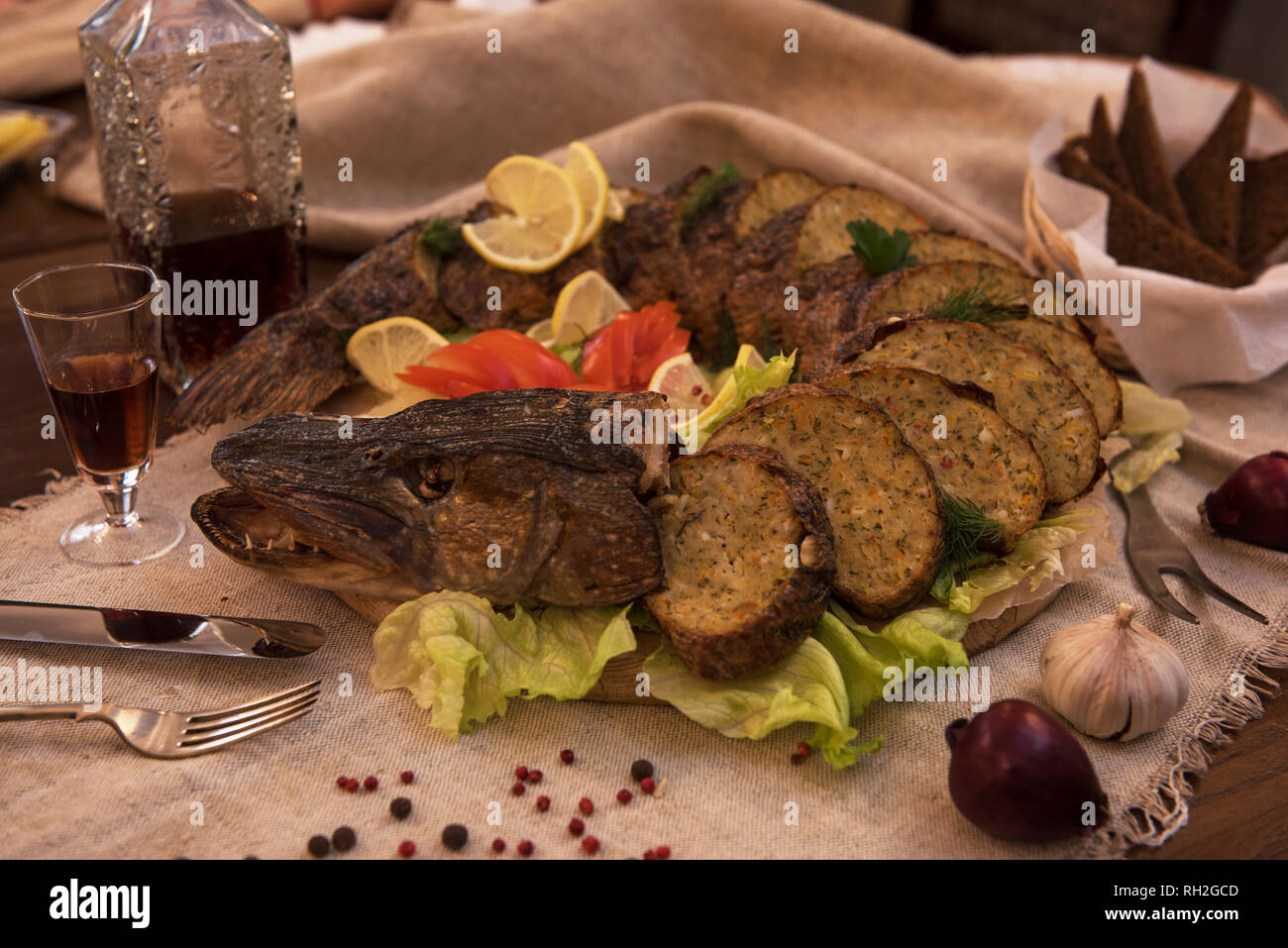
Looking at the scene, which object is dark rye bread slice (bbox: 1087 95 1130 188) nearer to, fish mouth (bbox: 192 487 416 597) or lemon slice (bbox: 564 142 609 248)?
lemon slice (bbox: 564 142 609 248)

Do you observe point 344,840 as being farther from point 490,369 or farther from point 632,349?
point 632,349

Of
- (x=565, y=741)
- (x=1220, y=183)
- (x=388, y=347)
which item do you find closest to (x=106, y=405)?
(x=388, y=347)

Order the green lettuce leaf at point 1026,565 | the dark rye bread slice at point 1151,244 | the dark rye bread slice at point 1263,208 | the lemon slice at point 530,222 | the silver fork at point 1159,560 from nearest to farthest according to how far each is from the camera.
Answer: the green lettuce leaf at point 1026,565
the silver fork at point 1159,560
the lemon slice at point 530,222
the dark rye bread slice at point 1151,244
the dark rye bread slice at point 1263,208

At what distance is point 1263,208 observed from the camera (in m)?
4.53

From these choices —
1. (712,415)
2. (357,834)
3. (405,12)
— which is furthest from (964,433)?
(405,12)

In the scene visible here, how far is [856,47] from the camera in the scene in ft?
18.1

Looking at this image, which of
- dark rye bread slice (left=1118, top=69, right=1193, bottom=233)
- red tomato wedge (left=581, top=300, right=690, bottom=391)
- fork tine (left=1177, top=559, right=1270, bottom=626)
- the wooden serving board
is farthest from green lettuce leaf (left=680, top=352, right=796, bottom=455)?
dark rye bread slice (left=1118, top=69, right=1193, bottom=233)

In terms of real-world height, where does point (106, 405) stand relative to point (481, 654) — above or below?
above

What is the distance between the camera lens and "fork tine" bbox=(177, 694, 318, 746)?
8.55 feet

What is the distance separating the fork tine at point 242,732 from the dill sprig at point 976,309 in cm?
214

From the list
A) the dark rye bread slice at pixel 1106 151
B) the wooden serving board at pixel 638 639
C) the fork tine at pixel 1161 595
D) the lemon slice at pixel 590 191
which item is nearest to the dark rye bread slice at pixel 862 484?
the wooden serving board at pixel 638 639

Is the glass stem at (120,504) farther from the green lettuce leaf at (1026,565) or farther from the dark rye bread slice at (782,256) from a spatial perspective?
the green lettuce leaf at (1026,565)

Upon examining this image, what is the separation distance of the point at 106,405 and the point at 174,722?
941mm

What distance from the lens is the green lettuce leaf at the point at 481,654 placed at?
2676 mm
